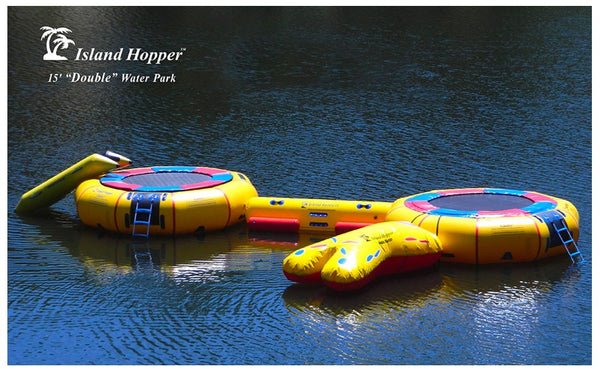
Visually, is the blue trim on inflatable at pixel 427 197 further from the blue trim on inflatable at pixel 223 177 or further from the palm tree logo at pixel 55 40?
the palm tree logo at pixel 55 40

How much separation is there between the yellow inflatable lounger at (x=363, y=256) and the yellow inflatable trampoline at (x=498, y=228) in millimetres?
324

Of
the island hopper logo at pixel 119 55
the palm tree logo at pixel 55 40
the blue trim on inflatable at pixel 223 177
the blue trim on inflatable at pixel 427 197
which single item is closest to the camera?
the blue trim on inflatable at pixel 427 197

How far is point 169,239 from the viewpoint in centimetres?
1691

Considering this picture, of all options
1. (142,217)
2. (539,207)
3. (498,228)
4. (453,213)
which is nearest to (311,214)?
(453,213)

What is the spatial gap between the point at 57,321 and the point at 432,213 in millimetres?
5942

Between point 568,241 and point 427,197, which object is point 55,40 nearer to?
point 427,197

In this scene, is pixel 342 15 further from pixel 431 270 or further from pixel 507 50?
pixel 431 270

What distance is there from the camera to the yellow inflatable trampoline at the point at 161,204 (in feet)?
54.6

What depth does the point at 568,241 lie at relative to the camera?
1523 cm

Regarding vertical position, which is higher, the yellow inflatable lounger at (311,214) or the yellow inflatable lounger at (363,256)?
the yellow inflatable lounger at (311,214)

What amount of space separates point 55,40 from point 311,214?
74.2ft

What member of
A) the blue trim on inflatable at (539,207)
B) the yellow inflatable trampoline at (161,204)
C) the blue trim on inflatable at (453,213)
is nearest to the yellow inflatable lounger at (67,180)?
the yellow inflatable trampoline at (161,204)

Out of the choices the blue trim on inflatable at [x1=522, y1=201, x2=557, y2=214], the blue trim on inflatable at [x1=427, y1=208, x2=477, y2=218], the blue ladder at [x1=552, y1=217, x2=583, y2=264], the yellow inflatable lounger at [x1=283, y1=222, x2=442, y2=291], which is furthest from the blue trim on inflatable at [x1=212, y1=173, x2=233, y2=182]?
the blue ladder at [x1=552, y1=217, x2=583, y2=264]

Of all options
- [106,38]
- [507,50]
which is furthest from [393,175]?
[106,38]
